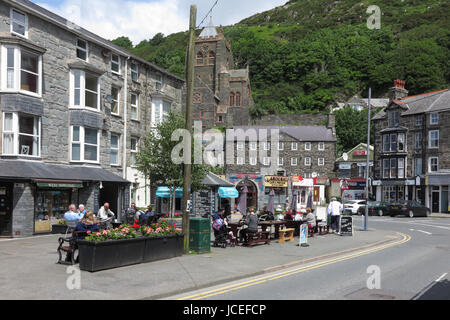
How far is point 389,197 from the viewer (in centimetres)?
5588

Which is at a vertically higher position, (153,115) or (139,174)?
(153,115)

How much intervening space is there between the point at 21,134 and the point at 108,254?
1203 centimetres

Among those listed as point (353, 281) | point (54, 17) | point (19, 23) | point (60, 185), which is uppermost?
point (54, 17)

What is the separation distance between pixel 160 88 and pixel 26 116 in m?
13.2

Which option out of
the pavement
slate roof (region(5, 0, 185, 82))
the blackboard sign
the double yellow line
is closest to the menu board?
the blackboard sign

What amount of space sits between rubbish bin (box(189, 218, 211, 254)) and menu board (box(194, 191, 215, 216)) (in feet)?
47.2

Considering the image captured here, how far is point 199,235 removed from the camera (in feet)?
50.3

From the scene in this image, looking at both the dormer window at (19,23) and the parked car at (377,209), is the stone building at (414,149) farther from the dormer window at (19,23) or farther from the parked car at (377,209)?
the dormer window at (19,23)

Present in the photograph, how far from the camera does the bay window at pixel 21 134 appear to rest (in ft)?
68.0

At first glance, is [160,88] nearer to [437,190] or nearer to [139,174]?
[139,174]

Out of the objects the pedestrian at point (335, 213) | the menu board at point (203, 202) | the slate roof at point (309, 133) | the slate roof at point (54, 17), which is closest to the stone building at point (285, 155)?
the slate roof at point (309, 133)

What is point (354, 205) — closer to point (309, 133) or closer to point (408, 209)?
point (408, 209)

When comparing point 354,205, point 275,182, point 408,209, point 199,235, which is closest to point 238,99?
point 354,205
